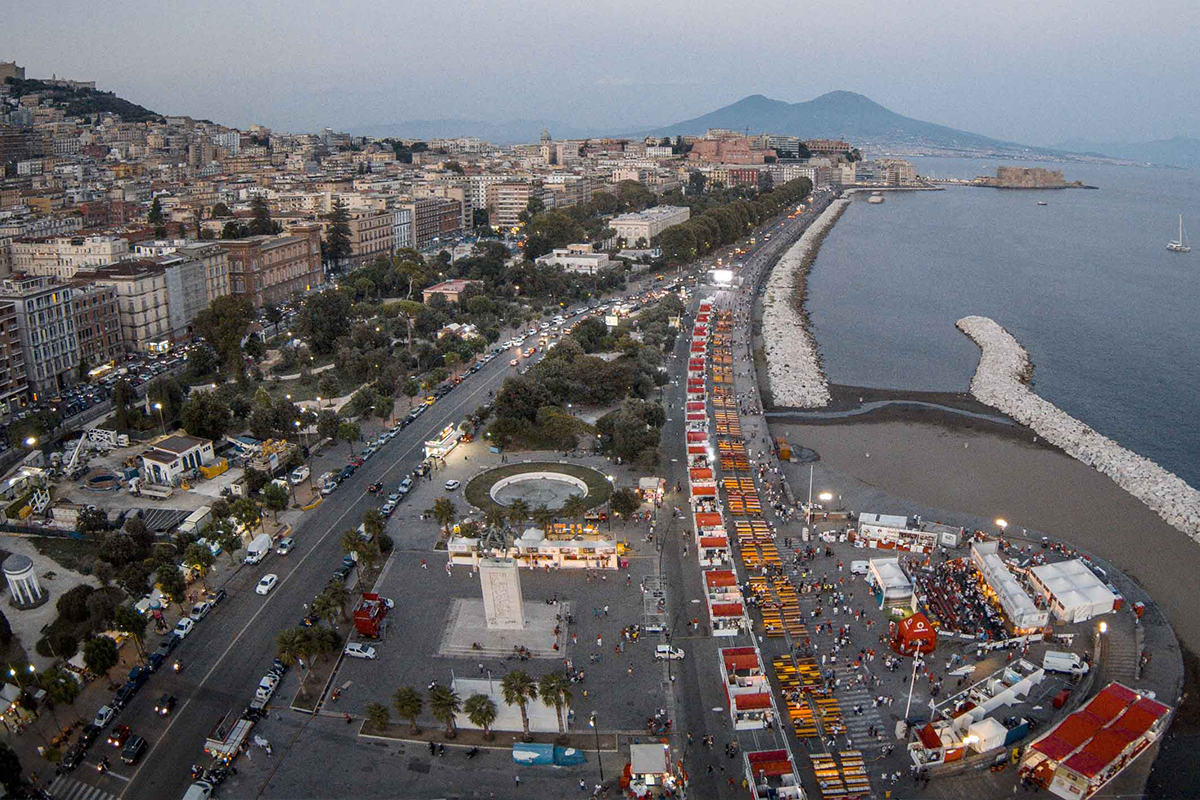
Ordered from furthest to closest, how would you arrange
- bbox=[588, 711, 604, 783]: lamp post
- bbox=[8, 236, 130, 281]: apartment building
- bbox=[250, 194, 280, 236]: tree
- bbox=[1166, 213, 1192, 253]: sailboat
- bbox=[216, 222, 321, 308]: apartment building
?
bbox=[1166, 213, 1192, 253]: sailboat, bbox=[250, 194, 280, 236]: tree, bbox=[216, 222, 321, 308]: apartment building, bbox=[8, 236, 130, 281]: apartment building, bbox=[588, 711, 604, 783]: lamp post

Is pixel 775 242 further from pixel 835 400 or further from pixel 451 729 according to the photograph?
pixel 451 729

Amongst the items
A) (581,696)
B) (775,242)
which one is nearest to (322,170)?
(775,242)

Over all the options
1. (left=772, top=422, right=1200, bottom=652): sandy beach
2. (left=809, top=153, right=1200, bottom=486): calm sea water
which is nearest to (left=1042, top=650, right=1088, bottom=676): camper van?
(left=772, top=422, right=1200, bottom=652): sandy beach

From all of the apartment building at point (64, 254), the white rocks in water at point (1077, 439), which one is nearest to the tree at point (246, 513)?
the white rocks in water at point (1077, 439)

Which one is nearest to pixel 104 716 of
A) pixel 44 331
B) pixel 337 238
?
pixel 44 331

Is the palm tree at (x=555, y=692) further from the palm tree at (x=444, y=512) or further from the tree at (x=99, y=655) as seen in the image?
the tree at (x=99, y=655)

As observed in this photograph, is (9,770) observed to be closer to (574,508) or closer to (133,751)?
(133,751)

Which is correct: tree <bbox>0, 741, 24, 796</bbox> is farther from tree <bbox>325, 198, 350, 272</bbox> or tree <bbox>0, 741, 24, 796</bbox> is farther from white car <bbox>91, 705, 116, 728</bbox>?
tree <bbox>325, 198, 350, 272</bbox>
